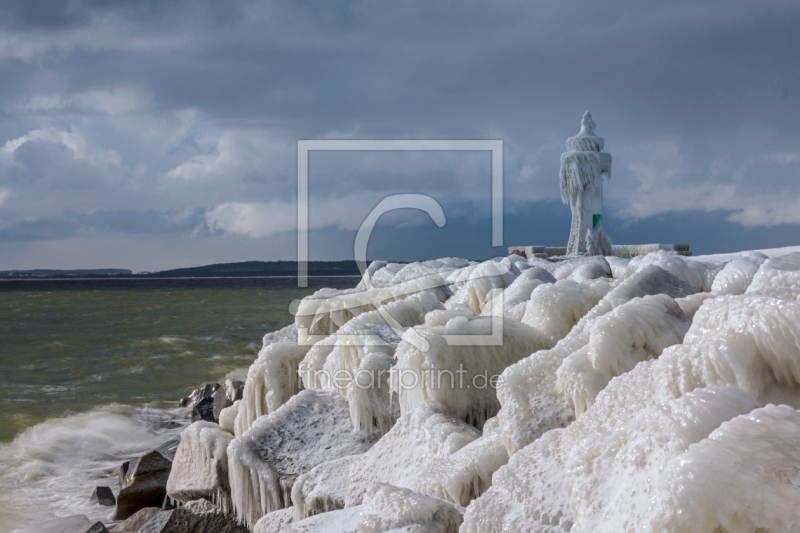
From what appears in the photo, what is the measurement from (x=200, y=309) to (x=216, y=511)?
112ft

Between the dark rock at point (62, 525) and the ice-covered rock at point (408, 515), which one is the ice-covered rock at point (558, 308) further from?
the dark rock at point (62, 525)

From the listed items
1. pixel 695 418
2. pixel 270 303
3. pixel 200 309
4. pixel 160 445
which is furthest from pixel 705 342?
pixel 270 303

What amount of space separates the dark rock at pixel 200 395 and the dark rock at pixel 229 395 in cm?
239

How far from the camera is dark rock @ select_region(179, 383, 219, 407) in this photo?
11203 millimetres

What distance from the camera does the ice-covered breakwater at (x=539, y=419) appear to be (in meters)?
1.71

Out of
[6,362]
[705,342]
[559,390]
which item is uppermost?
[705,342]

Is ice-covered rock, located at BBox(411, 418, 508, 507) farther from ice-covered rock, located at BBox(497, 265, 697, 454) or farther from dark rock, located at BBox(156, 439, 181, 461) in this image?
dark rock, located at BBox(156, 439, 181, 461)

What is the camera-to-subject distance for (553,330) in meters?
4.36

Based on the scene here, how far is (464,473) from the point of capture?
3035mm

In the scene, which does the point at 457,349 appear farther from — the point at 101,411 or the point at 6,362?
the point at 6,362

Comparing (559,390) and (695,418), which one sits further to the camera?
(559,390)

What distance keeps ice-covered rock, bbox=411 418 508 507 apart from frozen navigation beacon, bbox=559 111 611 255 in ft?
34.4

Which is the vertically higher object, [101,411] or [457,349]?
[457,349]

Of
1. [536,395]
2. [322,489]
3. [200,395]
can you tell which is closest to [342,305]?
[322,489]
